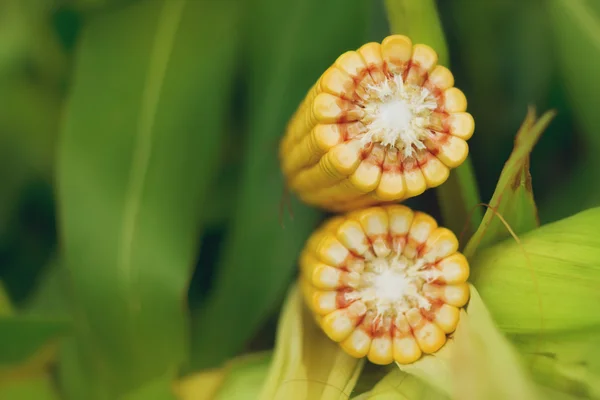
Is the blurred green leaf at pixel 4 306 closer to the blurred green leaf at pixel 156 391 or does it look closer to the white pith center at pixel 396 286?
the blurred green leaf at pixel 156 391

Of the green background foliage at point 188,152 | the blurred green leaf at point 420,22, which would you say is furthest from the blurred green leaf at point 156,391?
the blurred green leaf at point 420,22

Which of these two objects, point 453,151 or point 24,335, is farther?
point 24,335

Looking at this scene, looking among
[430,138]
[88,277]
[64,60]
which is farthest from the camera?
[64,60]

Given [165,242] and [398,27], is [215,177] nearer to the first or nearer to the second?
[165,242]

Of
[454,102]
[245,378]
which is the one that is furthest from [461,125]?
[245,378]

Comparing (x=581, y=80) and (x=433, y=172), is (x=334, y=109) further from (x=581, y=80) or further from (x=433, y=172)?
(x=581, y=80)

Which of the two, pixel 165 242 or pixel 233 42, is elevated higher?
pixel 233 42

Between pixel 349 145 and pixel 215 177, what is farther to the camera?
pixel 215 177

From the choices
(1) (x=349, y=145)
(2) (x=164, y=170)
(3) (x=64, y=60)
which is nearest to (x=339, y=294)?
(1) (x=349, y=145)
